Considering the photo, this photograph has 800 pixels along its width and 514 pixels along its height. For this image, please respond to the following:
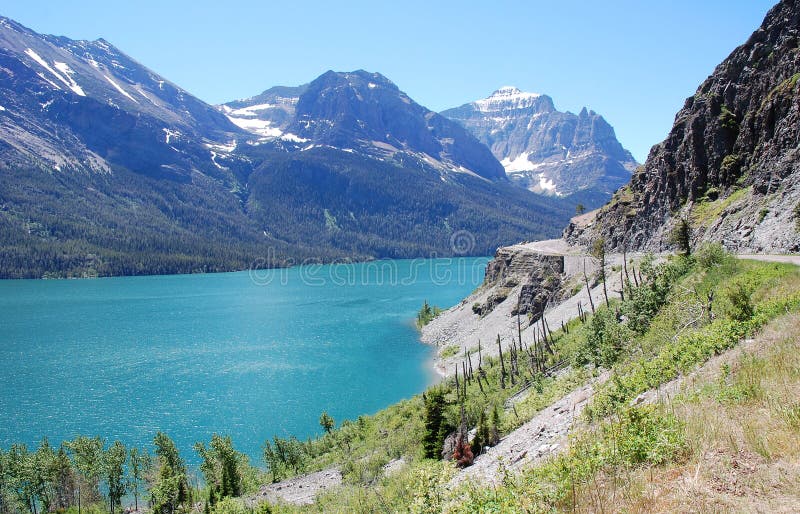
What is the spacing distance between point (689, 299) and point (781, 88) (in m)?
36.0

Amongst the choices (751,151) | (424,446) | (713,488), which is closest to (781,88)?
(751,151)

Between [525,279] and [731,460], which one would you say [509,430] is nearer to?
[731,460]

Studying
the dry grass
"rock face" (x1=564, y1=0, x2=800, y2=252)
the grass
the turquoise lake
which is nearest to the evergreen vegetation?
the grass

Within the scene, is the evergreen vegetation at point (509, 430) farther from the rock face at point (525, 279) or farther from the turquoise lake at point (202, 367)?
the rock face at point (525, 279)

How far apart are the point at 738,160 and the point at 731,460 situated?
61152 mm

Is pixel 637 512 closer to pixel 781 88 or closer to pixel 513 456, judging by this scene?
pixel 513 456

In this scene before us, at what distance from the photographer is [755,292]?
993 inches

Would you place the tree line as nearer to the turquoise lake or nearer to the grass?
the turquoise lake

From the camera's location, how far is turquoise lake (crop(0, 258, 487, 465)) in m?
60.7

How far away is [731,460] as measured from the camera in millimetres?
8664

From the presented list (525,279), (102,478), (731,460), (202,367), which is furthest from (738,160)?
(202,367)

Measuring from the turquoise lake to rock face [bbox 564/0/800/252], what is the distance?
41.0 metres


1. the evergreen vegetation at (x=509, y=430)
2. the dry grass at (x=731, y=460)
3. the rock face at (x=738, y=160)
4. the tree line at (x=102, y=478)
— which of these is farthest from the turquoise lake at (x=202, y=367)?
the dry grass at (x=731, y=460)

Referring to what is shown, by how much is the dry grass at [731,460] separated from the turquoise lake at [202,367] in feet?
157
